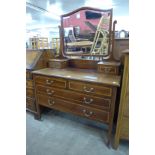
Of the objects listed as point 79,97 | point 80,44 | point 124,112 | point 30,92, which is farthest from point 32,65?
point 124,112

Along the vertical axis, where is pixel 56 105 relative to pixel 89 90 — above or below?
below

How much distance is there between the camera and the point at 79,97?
1660 millimetres

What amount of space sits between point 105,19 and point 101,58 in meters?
0.54

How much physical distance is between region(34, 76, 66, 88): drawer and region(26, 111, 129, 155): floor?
0.66m

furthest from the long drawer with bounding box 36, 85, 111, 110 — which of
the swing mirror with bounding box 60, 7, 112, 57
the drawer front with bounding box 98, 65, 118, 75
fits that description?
the swing mirror with bounding box 60, 7, 112, 57

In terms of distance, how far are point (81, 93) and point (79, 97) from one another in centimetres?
6

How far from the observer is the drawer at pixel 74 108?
5.14 ft

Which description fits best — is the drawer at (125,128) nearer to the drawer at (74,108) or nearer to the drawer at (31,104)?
the drawer at (74,108)

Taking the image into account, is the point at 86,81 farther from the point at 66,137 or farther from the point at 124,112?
the point at 66,137

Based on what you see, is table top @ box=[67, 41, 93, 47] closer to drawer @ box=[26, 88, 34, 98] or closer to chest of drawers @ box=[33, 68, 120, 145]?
chest of drawers @ box=[33, 68, 120, 145]
